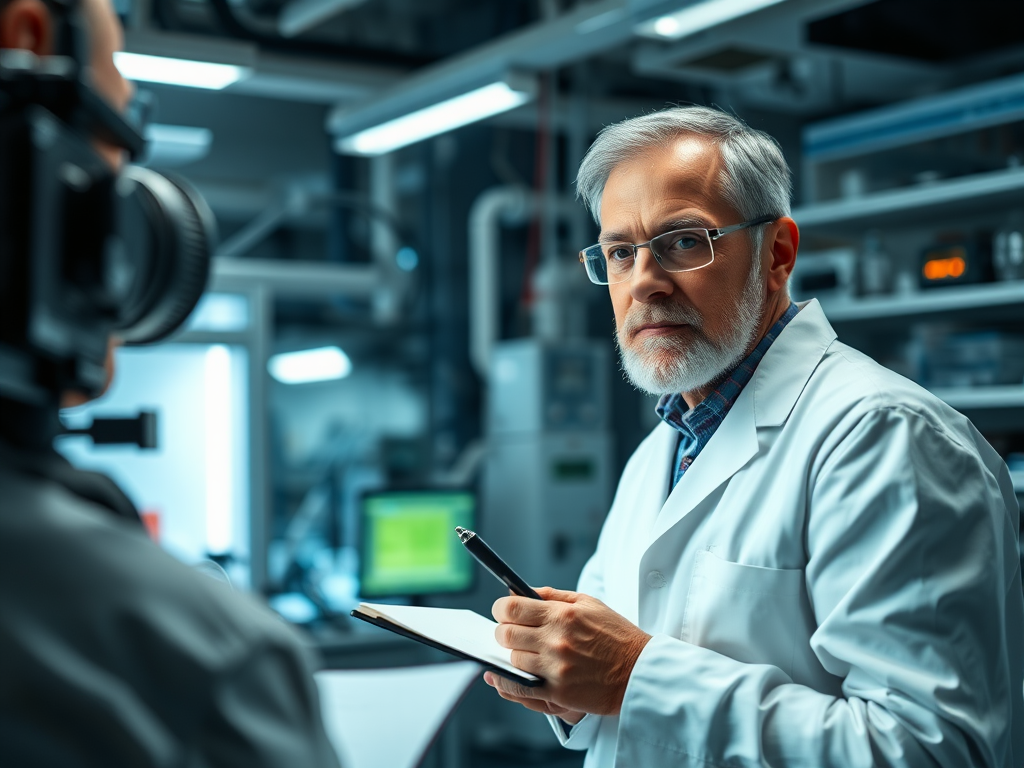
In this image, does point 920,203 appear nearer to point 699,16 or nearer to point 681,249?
point 699,16

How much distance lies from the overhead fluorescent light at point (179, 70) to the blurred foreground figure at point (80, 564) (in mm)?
2778

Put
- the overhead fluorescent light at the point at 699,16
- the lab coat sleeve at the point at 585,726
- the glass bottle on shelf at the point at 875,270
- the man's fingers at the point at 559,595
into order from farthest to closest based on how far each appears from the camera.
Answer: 1. the glass bottle on shelf at the point at 875,270
2. the overhead fluorescent light at the point at 699,16
3. the lab coat sleeve at the point at 585,726
4. the man's fingers at the point at 559,595

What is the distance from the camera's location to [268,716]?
57 cm

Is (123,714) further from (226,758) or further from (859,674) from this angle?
(859,674)

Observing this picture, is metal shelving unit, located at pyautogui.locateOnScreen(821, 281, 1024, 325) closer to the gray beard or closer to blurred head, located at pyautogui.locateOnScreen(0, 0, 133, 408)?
the gray beard

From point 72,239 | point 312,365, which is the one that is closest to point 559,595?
point 72,239

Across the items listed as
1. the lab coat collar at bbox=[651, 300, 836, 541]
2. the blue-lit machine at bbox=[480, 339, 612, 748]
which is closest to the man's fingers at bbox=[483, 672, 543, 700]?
the lab coat collar at bbox=[651, 300, 836, 541]

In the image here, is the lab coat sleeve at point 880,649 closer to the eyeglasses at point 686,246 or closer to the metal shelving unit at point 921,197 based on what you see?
the eyeglasses at point 686,246

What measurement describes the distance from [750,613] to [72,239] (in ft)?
2.78

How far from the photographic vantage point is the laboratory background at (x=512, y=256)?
10.4ft

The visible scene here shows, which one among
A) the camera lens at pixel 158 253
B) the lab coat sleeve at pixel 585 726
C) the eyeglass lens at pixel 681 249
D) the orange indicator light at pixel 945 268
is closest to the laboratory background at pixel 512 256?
the orange indicator light at pixel 945 268

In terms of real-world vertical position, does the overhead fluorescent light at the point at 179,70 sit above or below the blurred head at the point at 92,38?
above

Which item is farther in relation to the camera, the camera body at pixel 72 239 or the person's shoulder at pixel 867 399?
the person's shoulder at pixel 867 399

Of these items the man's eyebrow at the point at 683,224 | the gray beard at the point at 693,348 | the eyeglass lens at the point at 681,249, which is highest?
the man's eyebrow at the point at 683,224
